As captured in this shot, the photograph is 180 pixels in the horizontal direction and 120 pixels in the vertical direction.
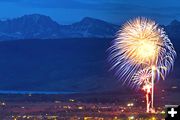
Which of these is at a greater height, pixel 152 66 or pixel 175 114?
pixel 152 66

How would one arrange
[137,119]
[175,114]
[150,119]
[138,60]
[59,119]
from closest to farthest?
[175,114]
[138,60]
[150,119]
[137,119]
[59,119]

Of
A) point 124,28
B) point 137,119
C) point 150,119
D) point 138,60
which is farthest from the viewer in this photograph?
point 137,119

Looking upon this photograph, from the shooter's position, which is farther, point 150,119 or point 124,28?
point 150,119

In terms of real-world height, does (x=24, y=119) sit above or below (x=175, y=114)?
above

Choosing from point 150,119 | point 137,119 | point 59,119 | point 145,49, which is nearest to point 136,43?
point 145,49

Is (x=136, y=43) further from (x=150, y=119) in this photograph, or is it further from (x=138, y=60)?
(x=150, y=119)

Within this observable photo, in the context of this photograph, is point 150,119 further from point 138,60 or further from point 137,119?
point 138,60

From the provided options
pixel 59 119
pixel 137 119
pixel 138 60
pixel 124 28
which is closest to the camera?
pixel 124 28

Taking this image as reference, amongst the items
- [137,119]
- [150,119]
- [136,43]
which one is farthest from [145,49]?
[137,119]

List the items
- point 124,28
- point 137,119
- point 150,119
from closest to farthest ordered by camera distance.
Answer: point 124,28 < point 150,119 < point 137,119
